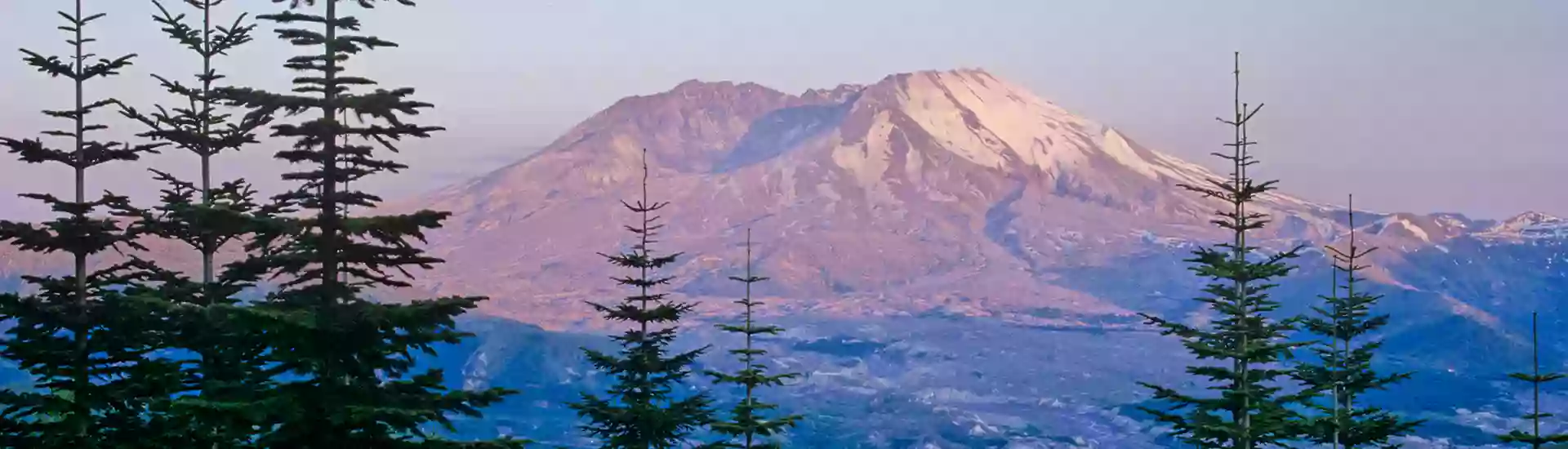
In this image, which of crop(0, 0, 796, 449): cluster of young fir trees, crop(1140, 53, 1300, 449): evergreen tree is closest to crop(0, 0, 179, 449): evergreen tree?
crop(0, 0, 796, 449): cluster of young fir trees

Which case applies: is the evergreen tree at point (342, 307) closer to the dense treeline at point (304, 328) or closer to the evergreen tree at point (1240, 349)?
the dense treeline at point (304, 328)

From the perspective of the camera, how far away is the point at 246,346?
14703 mm

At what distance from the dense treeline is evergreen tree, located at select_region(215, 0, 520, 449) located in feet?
0.08

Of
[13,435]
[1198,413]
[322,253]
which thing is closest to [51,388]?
[13,435]

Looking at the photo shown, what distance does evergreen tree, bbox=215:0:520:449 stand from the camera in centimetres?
1349

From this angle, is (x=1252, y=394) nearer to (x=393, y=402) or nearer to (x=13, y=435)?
(x=393, y=402)

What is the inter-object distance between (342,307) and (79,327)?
6.14 m

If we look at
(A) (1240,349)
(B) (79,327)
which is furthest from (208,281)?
(A) (1240,349)

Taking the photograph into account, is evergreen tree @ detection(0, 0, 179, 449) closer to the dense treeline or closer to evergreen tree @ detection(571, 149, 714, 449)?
the dense treeline

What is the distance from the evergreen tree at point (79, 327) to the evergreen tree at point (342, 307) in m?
4.05

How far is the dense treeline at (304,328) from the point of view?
13.6 meters

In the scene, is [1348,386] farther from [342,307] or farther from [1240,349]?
[342,307]

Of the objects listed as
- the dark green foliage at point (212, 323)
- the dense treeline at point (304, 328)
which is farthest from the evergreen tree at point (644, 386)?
the dark green foliage at point (212, 323)

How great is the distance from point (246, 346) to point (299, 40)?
3.02 m
